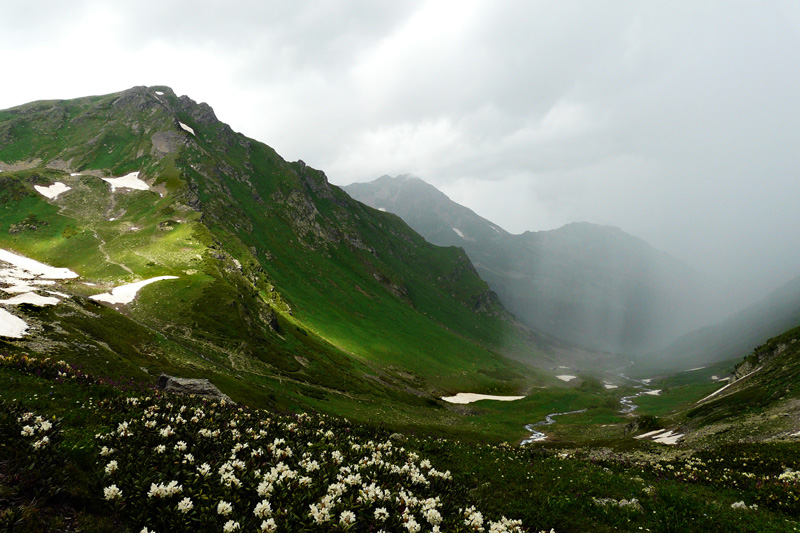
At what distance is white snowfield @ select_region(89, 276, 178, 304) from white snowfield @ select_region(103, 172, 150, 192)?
100779mm

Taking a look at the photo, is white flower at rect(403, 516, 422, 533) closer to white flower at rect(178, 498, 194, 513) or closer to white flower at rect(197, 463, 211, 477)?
white flower at rect(178, 498, 194, 513)

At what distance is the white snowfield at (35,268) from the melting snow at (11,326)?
65.2 m

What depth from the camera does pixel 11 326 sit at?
33312mm

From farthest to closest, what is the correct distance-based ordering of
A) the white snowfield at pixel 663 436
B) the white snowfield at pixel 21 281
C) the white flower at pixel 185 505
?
the white snowfield at pixel 663 436
the white snowfield at pixel 21 281
the white flower at pixel 185 505

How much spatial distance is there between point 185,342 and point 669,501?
7155cm

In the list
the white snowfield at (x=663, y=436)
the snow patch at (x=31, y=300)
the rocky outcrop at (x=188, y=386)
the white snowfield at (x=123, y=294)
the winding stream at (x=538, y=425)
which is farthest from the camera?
the winding stream at (x=538, y=425)

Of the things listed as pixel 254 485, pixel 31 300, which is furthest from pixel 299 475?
pixel 31 300

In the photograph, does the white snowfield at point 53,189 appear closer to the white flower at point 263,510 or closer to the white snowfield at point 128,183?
the white snowfield at point 128,183

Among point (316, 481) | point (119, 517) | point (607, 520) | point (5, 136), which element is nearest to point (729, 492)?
point (607, 520)

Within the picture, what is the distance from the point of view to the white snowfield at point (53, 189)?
452 ft

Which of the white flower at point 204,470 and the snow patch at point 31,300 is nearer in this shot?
the white flower at point 204,470

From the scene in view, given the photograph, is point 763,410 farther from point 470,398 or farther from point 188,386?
point 470,398

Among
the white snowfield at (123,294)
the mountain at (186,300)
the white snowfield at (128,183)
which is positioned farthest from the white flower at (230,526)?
the white snowfield at (128,183)

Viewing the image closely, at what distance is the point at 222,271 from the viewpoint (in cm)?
9994
